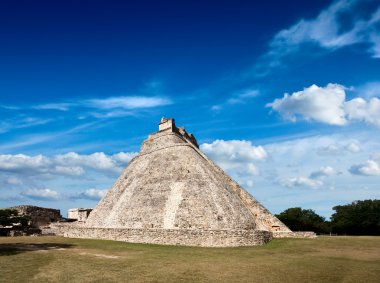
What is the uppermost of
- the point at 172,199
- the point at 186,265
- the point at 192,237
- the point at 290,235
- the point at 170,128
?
the point at 170,128

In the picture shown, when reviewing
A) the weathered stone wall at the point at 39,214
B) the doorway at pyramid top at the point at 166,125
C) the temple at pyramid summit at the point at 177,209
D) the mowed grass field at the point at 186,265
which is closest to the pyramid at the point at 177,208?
the temple at pyramid summit at the point at 177,209

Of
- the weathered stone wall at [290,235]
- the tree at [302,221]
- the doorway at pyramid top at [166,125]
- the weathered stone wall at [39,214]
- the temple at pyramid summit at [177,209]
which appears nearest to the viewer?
the temple at pyramid summit at [177,209]

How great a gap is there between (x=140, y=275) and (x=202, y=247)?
9.35 meters

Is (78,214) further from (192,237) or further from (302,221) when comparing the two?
(302,221)

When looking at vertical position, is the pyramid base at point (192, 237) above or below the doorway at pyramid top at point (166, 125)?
below

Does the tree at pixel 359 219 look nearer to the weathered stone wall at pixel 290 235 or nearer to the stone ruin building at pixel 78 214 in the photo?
the weathered stone wall at pixel 290 235

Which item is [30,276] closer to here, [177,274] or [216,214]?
[177,274]

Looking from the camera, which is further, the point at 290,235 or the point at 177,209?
the point at 290,235

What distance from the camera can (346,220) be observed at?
154 ft

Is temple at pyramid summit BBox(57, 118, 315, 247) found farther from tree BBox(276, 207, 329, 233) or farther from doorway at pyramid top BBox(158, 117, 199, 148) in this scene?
tree BBox(276, 207, 329, 233)

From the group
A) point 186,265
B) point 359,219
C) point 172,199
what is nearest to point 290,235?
point 172,199

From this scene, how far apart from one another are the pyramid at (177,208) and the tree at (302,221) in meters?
21.0

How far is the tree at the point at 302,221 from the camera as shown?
49.5 meters

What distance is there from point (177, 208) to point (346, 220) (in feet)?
107
